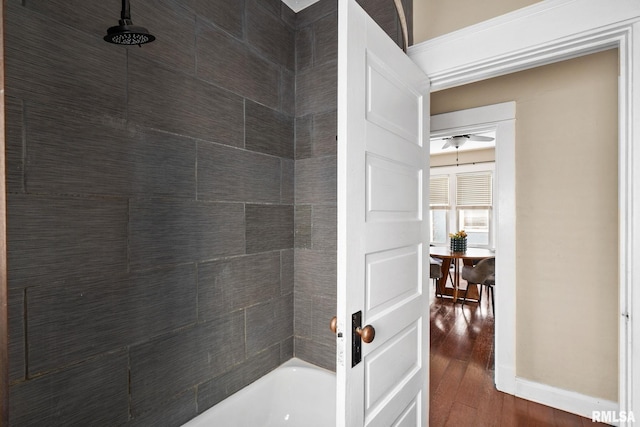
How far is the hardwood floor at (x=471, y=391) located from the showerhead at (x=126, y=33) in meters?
2.52

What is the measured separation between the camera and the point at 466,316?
4.14m

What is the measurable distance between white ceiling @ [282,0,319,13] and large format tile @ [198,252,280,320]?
1.60 metres

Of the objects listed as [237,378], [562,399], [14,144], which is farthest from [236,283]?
[562,399]

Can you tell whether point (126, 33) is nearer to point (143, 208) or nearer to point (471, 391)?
point (143, 208)

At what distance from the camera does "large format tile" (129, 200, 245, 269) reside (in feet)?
4.26

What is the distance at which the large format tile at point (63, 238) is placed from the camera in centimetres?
98

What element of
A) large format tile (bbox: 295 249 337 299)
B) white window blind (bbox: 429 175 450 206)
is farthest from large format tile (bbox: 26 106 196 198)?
white window blind (bbox: 429 175 450 206)

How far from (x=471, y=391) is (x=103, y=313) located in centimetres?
249

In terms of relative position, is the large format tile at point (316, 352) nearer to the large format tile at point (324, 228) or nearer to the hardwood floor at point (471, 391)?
the large format tile at point (324, 228)

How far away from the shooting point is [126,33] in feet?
3.49

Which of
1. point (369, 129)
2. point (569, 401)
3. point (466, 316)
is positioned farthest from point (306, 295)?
point (466, 316)

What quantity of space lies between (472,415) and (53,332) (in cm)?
237

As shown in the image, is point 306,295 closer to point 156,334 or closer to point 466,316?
point 156,334

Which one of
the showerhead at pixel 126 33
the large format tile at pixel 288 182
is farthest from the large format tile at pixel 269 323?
the showerhead at pixel 126 33
